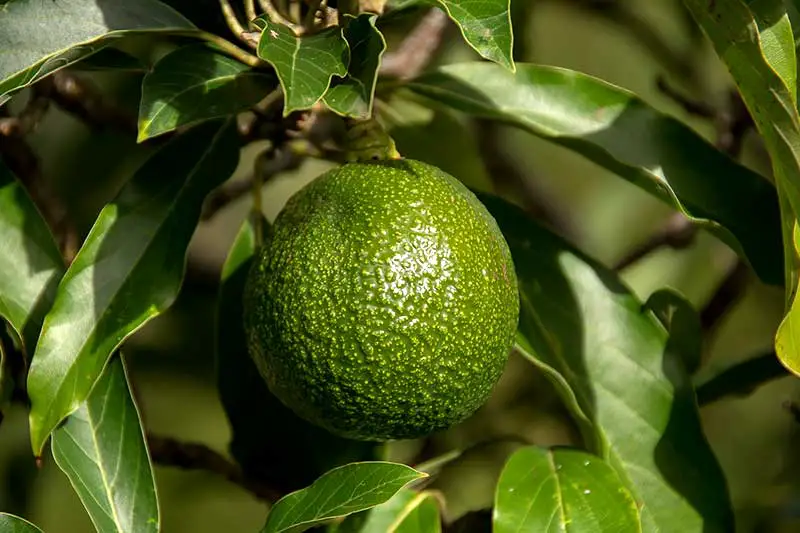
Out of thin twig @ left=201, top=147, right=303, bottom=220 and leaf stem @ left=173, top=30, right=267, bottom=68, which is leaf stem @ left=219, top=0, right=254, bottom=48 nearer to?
leaf stem @ left=173, top=30, right=267, bottom=68

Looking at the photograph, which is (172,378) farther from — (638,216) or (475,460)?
(638,216)

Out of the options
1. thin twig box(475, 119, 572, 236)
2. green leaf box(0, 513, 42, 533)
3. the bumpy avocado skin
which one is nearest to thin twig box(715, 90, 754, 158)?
thin twig box(475, 119, 572, 236)

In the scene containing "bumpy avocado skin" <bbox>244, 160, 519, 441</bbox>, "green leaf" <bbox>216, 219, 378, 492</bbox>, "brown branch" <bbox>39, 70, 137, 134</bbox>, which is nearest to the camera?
"bumpy avocado skin" <bbox>244, 160, 519, 441</bbox>

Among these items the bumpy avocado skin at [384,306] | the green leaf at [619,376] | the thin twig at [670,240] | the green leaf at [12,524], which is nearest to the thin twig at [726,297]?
the thin twig at [670,240]

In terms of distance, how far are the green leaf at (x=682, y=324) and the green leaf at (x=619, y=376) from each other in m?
0.05

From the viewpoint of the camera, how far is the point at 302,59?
941mm

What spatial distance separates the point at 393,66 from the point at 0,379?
709 millimetres

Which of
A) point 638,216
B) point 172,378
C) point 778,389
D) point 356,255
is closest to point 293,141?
point 356,255

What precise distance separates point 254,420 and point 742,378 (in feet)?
1.96

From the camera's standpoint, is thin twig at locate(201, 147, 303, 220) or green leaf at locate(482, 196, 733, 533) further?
thin twig at locate(201, 147, 303, 220)

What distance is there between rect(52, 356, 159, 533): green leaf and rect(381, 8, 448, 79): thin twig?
0.64 m

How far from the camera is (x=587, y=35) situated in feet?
9.18

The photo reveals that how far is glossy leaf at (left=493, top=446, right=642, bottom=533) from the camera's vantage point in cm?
108

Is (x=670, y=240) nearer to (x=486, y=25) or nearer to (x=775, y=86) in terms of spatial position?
(x=775, y=86)
